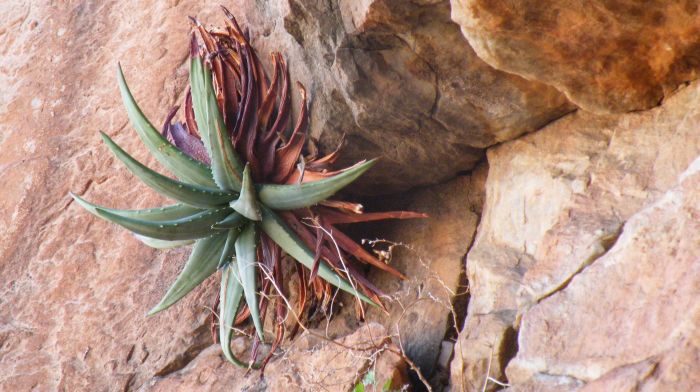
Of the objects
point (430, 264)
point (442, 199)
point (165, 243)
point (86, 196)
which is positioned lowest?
point (430, 264)

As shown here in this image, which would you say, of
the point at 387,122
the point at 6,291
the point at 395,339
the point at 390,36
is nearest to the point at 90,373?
the point at 6,291

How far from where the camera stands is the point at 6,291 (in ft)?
9.64

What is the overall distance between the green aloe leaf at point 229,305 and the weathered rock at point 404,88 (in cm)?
51

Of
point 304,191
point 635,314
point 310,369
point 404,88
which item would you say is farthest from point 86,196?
point 635,314

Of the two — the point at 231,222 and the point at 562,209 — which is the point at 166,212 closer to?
the point at 231,222

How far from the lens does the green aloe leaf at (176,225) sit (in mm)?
2139

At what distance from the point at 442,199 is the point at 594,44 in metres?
0.94

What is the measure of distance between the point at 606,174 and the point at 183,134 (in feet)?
4.75

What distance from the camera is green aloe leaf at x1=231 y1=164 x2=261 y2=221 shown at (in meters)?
2.21

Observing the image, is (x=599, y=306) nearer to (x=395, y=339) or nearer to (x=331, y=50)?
(x=395, y=339)

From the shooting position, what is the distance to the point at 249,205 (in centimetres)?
227

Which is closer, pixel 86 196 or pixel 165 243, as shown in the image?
pixel 165 243

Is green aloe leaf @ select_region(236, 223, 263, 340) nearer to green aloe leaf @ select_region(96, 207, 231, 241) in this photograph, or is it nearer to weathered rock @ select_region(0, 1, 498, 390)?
green aloe leaf @ select_region(96, 207, 231, 241)

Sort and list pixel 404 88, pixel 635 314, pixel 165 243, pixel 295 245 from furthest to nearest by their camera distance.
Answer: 1. pixel 165 243
2. pixel 295 245
3. pixel 404 88
4. pixel 635 314
